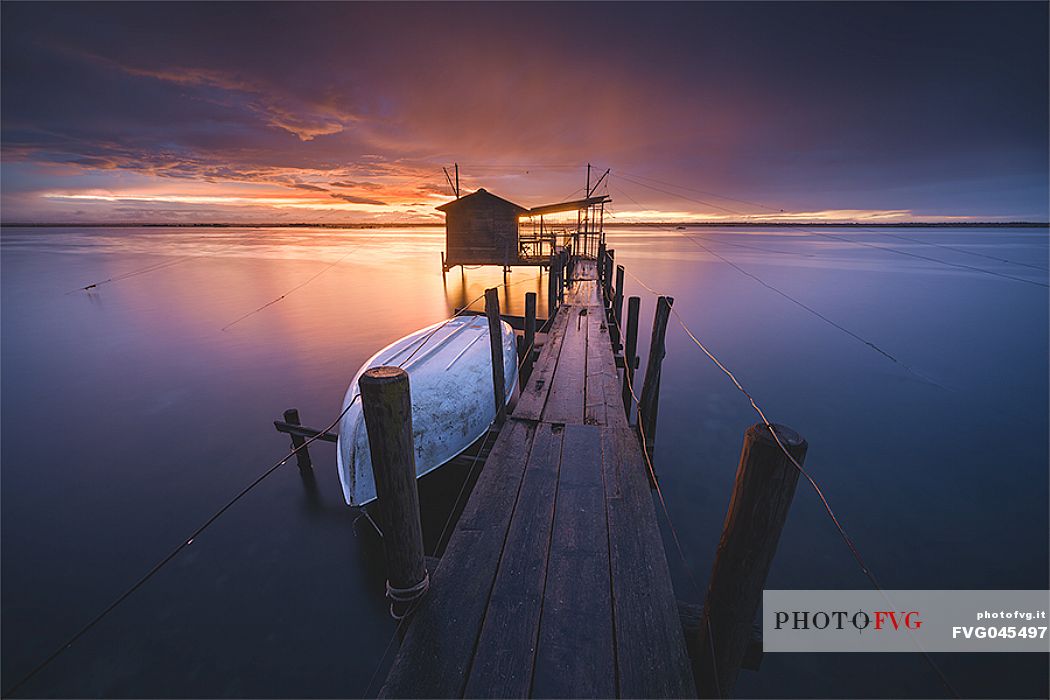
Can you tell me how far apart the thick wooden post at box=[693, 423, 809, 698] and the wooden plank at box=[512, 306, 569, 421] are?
11.8 ft

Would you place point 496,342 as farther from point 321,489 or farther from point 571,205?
point 571,205

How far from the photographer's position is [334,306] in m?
26.7

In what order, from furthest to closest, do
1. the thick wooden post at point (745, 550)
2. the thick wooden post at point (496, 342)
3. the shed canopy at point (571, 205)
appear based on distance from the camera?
1. the shed canopy at point (571, 205)
2. the thick wooden post at point (496, 342)
3. the thick wooden post at point (745, 550)

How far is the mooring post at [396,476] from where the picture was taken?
2.75 metres

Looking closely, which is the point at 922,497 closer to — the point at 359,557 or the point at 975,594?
the point at 975,594

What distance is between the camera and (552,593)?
325 cm

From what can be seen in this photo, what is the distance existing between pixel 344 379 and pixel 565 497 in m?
13.0

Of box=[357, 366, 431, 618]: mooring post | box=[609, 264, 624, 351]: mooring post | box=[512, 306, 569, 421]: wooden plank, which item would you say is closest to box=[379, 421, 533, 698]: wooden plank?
box=[357, 366, 431, 618]: mooring post

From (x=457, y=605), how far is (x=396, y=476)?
1211 mm

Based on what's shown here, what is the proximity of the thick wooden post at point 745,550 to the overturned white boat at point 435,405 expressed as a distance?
5.06 metres

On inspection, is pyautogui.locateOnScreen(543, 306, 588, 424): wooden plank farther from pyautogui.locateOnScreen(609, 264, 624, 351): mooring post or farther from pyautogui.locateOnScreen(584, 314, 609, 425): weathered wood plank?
pyautogui.locateOnScreen(609, 264, 624, 351): mooring post

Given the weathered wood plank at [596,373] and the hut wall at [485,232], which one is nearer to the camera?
the weathered wood plank at [596,373]

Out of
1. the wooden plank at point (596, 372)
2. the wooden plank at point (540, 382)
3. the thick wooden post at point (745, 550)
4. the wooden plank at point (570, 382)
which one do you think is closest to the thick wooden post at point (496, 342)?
the wooden plank at point (540, 382)

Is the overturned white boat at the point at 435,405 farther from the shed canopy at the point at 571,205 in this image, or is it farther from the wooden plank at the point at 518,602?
the shed canopy at the point at 571,205
